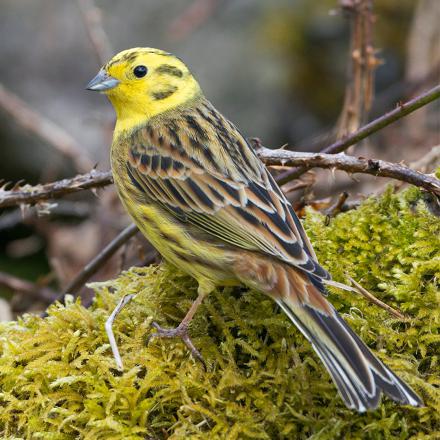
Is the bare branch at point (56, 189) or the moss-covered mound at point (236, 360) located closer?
the moss-covered mound at point (236, 360)

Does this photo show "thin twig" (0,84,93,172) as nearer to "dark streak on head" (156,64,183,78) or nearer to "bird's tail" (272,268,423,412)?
"dark streak on head" (156,64,183,78)

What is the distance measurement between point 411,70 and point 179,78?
151 inches

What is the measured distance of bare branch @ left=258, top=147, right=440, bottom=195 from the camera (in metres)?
3.01

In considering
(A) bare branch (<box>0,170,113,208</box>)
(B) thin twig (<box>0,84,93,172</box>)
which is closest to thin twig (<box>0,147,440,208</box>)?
(A) bare branch (<box>0,170,113,208</box>)

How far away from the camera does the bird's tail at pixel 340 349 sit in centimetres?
239

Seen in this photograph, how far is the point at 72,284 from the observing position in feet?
13.1

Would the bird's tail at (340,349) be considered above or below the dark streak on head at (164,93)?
below

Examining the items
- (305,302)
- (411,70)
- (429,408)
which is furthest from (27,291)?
(411,70)

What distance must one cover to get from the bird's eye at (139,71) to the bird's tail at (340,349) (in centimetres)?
145

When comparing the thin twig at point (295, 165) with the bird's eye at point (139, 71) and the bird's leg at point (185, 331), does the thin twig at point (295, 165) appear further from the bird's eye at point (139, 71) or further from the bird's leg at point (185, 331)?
the bird's leg at point (185, 331)

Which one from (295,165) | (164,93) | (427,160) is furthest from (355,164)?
(164,93)

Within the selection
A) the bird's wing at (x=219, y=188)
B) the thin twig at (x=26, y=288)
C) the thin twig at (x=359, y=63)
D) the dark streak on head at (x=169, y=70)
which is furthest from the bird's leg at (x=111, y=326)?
the thin twig at (x=26, y=288)

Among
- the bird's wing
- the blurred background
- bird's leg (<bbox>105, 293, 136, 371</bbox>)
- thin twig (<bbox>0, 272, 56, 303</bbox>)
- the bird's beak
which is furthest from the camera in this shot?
the blurred background

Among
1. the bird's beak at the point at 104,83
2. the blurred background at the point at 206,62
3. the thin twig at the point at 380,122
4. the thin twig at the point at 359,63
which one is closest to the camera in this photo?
the thin twig at the point at 380,122
